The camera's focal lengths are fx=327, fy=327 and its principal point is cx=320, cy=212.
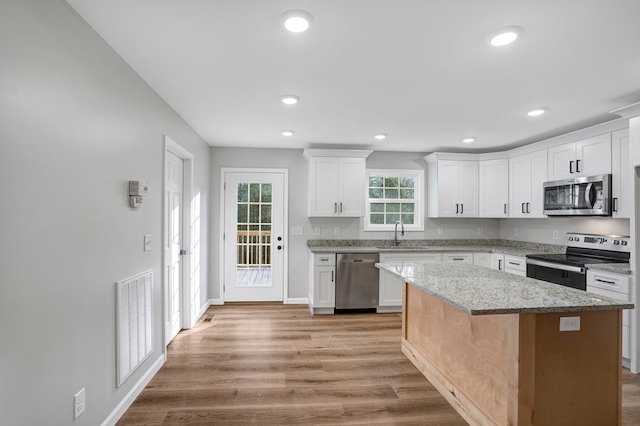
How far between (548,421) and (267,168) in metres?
4.27

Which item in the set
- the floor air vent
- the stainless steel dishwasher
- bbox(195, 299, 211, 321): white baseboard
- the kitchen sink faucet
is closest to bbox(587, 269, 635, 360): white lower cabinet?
the stainless steel dishwasher

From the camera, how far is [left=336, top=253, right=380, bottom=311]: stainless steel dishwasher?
4.54m

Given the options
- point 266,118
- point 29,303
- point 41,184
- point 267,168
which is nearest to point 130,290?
point 29,303

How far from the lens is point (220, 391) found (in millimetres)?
2568

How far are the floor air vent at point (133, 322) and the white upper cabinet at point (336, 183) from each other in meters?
2.62

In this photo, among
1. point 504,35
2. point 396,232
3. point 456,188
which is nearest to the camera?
point 504,35

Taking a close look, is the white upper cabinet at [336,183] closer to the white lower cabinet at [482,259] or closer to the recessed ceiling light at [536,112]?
the white lower cabinet at [482,259]

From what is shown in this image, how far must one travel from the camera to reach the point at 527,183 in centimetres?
444

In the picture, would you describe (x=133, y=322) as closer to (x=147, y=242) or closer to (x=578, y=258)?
(x=147, y=242)

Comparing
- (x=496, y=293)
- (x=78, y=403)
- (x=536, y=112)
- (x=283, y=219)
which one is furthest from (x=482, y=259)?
(x=78, y=403)

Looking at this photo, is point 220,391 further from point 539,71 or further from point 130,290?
point 539,71

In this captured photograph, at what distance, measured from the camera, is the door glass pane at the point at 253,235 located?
503cm

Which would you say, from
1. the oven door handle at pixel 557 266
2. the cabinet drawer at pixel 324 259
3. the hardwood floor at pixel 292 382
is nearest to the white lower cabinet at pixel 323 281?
the cabinet drawer at pixel 324 259

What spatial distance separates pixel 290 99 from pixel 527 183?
11.4ft
